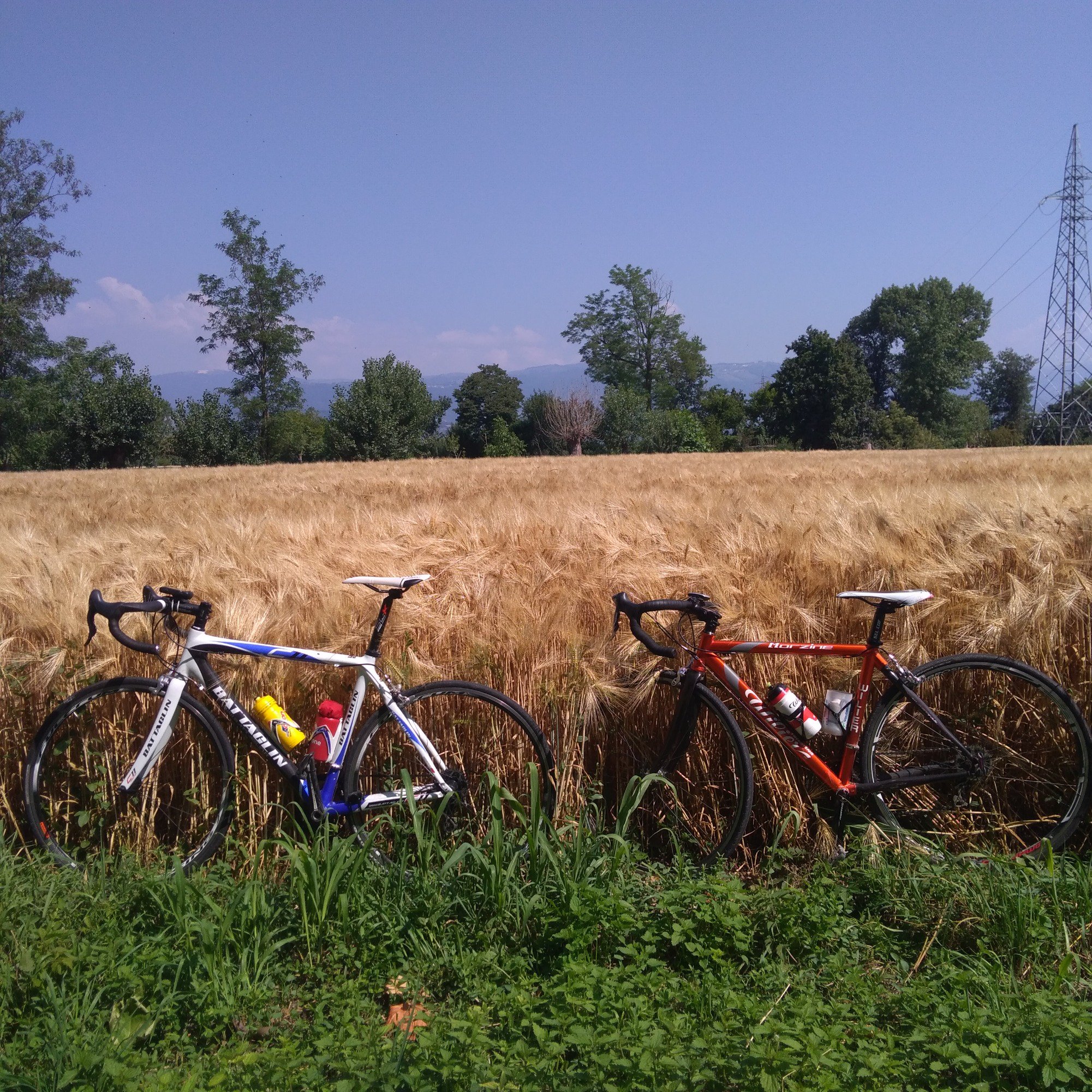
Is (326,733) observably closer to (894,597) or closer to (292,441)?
(894,597)

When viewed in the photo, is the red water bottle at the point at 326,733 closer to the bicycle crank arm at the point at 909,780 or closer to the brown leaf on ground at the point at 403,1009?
the brown leaf on ground at the point at 403,1009

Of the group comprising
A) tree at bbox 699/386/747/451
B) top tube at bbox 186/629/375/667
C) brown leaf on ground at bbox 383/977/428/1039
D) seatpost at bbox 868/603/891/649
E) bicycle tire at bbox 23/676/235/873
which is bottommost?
brown leaf on ground at bbox 383/977/428/1039

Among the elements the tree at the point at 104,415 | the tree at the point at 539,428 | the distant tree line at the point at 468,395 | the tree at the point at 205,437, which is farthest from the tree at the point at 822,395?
the tree at the point at 104,415

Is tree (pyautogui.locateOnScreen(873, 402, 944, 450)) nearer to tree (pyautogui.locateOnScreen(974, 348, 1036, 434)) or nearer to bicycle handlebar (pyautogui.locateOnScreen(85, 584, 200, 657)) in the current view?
tree (pyautogui.locateOnScreen(974, 348, 1036, 434))

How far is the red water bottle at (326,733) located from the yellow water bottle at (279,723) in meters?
0.07

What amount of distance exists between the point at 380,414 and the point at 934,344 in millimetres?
51578

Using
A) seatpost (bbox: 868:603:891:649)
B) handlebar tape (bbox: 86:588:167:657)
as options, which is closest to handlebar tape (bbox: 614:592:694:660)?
seatpost (bbox: 868:603:891:649)

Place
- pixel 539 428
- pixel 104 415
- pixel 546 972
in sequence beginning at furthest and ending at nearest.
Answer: pixel 539 428
pixel 104 415
pixel 546 972

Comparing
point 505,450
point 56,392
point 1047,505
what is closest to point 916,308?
point 505,450

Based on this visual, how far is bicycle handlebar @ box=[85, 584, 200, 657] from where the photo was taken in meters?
3.26

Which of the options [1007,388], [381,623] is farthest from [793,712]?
[1007,388]

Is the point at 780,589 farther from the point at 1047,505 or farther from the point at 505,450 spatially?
the point at 505,450

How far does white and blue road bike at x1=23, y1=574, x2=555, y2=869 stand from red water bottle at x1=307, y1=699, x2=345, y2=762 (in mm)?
23

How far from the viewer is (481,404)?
78.9m
